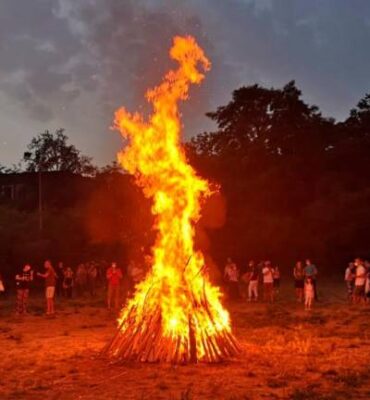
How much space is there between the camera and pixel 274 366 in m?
10.6

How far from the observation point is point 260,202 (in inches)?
1617

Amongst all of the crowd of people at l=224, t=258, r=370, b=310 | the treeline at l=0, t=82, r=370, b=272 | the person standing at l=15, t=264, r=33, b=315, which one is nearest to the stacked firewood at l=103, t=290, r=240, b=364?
the person standing at l=15, t=264, r=33, b=315

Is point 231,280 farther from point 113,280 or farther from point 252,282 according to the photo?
point 113,280

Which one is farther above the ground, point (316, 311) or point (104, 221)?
point (104, 221)

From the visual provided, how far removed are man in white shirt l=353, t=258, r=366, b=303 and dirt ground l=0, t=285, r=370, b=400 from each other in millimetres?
3931

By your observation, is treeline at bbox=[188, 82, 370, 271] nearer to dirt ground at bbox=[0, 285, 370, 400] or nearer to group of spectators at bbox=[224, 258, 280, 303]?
group of spectators at bbox=[224, 258, 280, 303]

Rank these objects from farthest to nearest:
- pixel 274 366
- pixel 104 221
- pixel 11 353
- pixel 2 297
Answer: pixel 104 221
pixel 2 297
pixel 11 353
pixel 274 366

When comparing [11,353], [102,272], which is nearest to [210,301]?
[11,353]

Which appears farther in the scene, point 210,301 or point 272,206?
point 272,206

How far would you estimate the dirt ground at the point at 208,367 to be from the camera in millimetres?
8836

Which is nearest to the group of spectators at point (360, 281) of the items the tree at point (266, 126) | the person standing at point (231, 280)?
the person standing at point (231, 280)

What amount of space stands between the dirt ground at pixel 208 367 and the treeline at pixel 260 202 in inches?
826

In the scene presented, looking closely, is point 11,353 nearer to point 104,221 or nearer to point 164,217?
point 164,217

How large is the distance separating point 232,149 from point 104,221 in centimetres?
1046
